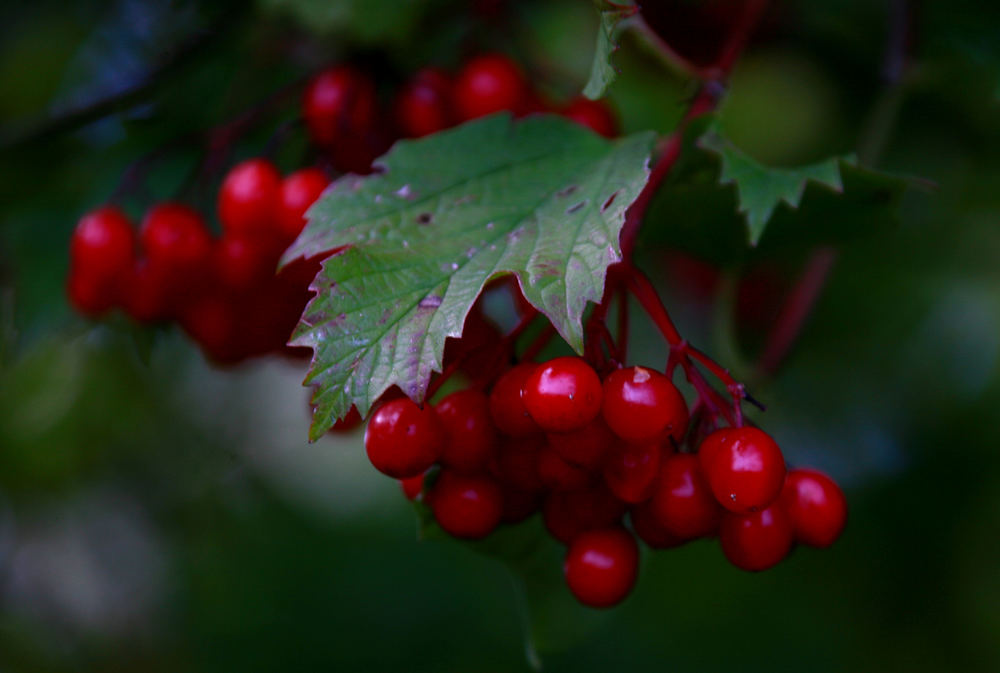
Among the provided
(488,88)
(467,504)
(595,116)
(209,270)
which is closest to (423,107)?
(488,88)

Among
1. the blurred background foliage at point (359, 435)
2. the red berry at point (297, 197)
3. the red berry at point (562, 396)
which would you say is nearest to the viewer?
the red berry at point (562, 396)

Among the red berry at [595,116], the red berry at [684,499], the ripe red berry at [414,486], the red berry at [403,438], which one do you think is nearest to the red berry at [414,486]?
the ripe red berry at [414,486]

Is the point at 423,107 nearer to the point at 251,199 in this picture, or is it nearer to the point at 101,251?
the point at 251,199

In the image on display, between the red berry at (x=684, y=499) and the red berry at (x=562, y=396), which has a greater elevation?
the red berry at (x=562, y=396)

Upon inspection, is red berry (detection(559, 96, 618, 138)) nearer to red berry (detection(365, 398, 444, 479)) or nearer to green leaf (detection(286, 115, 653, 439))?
green leaf (detection(286, 115, 653, 439))

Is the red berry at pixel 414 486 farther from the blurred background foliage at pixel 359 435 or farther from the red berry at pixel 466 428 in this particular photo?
the blurred background foliage at pixel 359 435

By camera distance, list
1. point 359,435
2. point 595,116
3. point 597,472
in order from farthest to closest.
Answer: point 359,435, point 595,116, point 597,472
